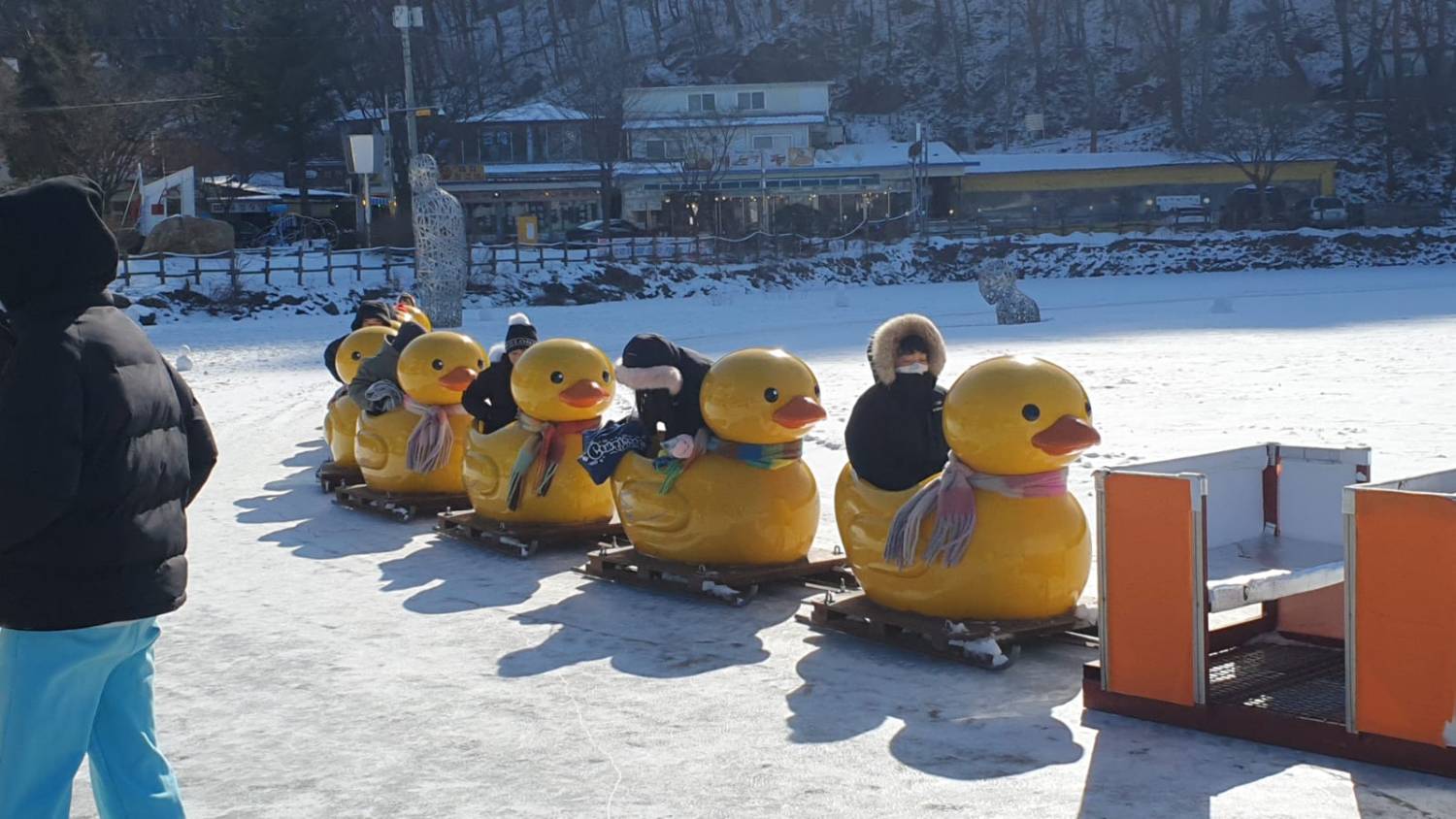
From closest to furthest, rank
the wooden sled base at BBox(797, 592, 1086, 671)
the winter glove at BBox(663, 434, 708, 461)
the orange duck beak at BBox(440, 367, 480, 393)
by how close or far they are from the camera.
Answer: the wooden sled base at BBox(797, 592, 1086, 671), the winter glove at BBox(663, 434, 708, 461), the orange duck beak at BBox(440, 367, 480, 393)

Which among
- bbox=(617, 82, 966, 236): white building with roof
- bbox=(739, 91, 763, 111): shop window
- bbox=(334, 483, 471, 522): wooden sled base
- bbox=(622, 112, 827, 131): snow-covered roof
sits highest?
bbox=(739, 91, 763, 111): shop window

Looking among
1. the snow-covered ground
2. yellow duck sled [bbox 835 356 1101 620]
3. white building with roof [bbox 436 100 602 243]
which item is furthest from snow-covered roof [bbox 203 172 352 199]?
yellow duck sled [bbox 835 356 1101 620]

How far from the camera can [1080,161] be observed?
59.3m

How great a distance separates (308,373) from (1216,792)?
60.3ft

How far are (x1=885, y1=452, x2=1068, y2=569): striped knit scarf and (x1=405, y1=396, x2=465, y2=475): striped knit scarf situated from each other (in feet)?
15.8

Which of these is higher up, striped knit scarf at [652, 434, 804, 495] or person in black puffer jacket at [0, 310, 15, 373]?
person in black puffer jacket at [0, 310, 15, 373]

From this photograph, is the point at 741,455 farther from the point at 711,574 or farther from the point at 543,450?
the point at 543,450

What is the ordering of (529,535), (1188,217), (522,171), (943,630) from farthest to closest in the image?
1. (522,171)
2. (1188,217)
3. (529,535)
4. (943,630)

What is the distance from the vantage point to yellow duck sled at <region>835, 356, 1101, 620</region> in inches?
235

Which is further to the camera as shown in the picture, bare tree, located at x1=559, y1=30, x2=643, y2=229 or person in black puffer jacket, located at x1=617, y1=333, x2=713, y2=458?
bare tree, located at x1=559, y1=30, x2=643, y2=229

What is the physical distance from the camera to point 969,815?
4316mm

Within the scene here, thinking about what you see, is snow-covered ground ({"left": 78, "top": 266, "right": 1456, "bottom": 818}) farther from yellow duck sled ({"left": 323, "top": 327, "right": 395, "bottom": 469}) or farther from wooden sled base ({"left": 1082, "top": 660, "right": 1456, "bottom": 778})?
yellow duck sled ({"left": 323, "top": 327, "right": 395, "bottom": 469})

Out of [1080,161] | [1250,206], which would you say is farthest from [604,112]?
[1250,206]

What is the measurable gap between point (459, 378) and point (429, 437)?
2.04 feet
